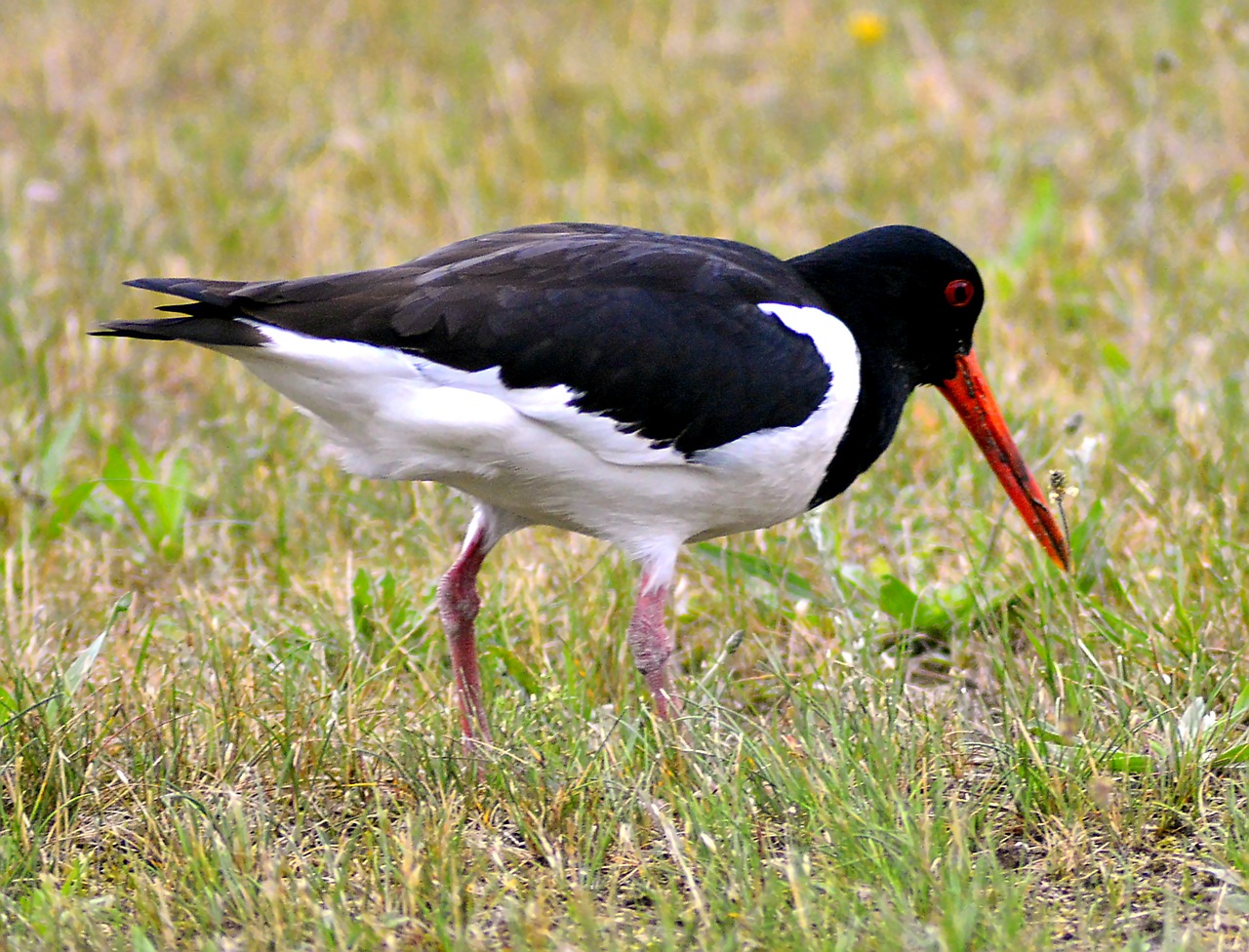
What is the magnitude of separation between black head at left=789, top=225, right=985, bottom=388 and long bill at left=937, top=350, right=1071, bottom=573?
0.21 m

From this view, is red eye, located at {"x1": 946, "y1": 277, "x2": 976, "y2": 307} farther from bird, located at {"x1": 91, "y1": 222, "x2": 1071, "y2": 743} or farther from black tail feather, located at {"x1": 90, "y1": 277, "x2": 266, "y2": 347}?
black tail feather, located at {"x1": 90, "y1": 277, "x2": 266, "y2": 347}

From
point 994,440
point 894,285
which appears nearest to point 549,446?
point 894,285

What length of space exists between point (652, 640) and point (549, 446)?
0.51 m

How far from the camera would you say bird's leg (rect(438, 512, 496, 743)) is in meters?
3.58

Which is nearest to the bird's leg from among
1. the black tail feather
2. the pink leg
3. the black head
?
the pink leg

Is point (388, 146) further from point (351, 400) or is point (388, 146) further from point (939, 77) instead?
point (351, 400)

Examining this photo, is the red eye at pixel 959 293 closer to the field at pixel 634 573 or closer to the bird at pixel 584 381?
the bird at pixel 584 381

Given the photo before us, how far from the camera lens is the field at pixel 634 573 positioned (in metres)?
2.78

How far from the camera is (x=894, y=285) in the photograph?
380 centimetres

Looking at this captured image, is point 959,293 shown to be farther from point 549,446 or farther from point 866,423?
point 549,446

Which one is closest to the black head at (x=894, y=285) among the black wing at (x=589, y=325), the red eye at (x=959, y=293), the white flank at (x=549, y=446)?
the red eye at (x=959, y=293)

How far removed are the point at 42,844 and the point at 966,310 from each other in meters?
2.34

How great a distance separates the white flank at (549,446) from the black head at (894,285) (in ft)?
0.52

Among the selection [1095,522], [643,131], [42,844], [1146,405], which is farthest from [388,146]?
[42,844]
